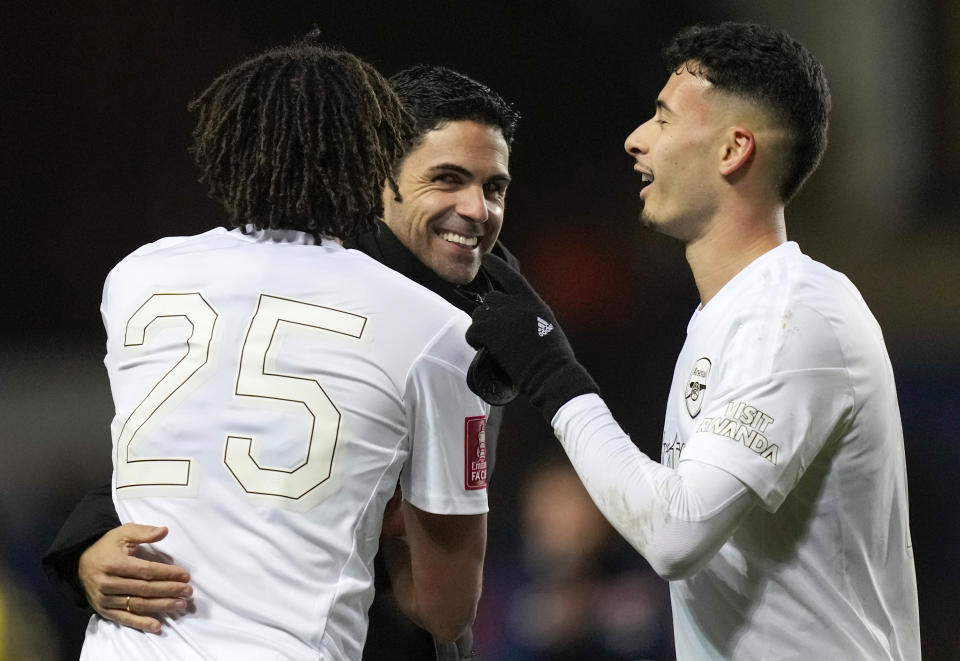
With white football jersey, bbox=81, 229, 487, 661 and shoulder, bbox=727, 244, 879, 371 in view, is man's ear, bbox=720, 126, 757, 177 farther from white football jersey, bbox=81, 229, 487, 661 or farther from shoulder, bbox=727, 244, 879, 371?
white football jersey, bbox=81, 229, 487, 661

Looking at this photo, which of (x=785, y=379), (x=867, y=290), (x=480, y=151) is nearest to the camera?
(x=785, y=379)

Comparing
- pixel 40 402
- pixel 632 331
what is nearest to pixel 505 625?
pixel 632 331

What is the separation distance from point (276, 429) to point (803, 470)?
698 mm

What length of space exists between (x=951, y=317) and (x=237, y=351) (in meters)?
3.16

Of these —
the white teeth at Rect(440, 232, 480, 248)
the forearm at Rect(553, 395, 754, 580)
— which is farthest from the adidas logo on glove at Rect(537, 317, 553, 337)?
the white teeth at Rect(440, 232, 480, 248)

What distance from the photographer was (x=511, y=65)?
3.88 m

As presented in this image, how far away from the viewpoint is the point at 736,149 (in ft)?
5.32

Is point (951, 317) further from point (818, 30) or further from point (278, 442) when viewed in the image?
point (278, 442)

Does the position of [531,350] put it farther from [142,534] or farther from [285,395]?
[142,534]

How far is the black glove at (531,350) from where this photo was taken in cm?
141

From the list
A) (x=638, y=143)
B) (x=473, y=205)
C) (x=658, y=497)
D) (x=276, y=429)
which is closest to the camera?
(x=276, y=429)

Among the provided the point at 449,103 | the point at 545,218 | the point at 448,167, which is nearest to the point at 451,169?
the point at 448,167

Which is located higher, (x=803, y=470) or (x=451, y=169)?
(x=451, y=169)

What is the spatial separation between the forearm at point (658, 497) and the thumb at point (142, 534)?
21.3 inches
